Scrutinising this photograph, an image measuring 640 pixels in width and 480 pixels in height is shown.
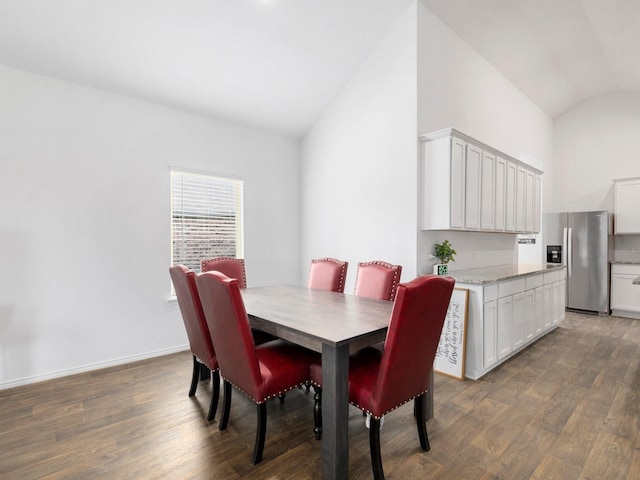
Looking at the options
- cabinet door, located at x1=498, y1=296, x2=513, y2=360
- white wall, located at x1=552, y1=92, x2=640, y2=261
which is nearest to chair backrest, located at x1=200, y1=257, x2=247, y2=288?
cabinet door, located at x1=498, y1=296, x2=513, y2=360

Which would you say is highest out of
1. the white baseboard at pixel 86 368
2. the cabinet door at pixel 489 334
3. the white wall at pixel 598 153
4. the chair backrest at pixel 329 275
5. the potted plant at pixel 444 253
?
the white wall at pixel 598 153

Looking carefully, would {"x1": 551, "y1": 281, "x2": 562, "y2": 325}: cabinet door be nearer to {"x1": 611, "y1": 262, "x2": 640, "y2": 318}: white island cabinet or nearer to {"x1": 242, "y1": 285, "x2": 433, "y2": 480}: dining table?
{"x1": 611, "y1": 262, "x2": 640, "y2": 318}: white island cabinet

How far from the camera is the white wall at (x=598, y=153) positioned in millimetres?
5516

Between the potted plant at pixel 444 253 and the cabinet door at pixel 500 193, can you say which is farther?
the cabinet door at pixel 500 193

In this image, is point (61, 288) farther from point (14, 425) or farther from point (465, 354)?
point (465, 354)

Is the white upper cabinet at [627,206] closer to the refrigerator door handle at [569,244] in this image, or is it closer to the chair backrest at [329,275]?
the refrigerator door handle at [569,244]

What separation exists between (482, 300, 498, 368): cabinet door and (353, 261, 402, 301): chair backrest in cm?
89

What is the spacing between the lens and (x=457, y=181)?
133 inches

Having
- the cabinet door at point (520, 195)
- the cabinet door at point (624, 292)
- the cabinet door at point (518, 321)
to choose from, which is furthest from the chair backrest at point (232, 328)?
the cabinet door at point (624, 292)

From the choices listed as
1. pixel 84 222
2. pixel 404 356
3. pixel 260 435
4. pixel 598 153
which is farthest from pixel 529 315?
pixel 84 222

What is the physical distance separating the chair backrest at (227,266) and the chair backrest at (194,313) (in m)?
0.77

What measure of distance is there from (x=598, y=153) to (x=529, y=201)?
242cm

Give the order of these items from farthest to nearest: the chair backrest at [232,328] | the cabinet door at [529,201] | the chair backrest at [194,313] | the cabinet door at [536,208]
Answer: the cabinet door at [536,208]
the cabinet door at [529,201]
the chair backrest at [194,313]
the chair backrest at [232,328]

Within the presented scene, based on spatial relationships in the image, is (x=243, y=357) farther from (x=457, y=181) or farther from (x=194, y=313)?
(x=457, y=181)
